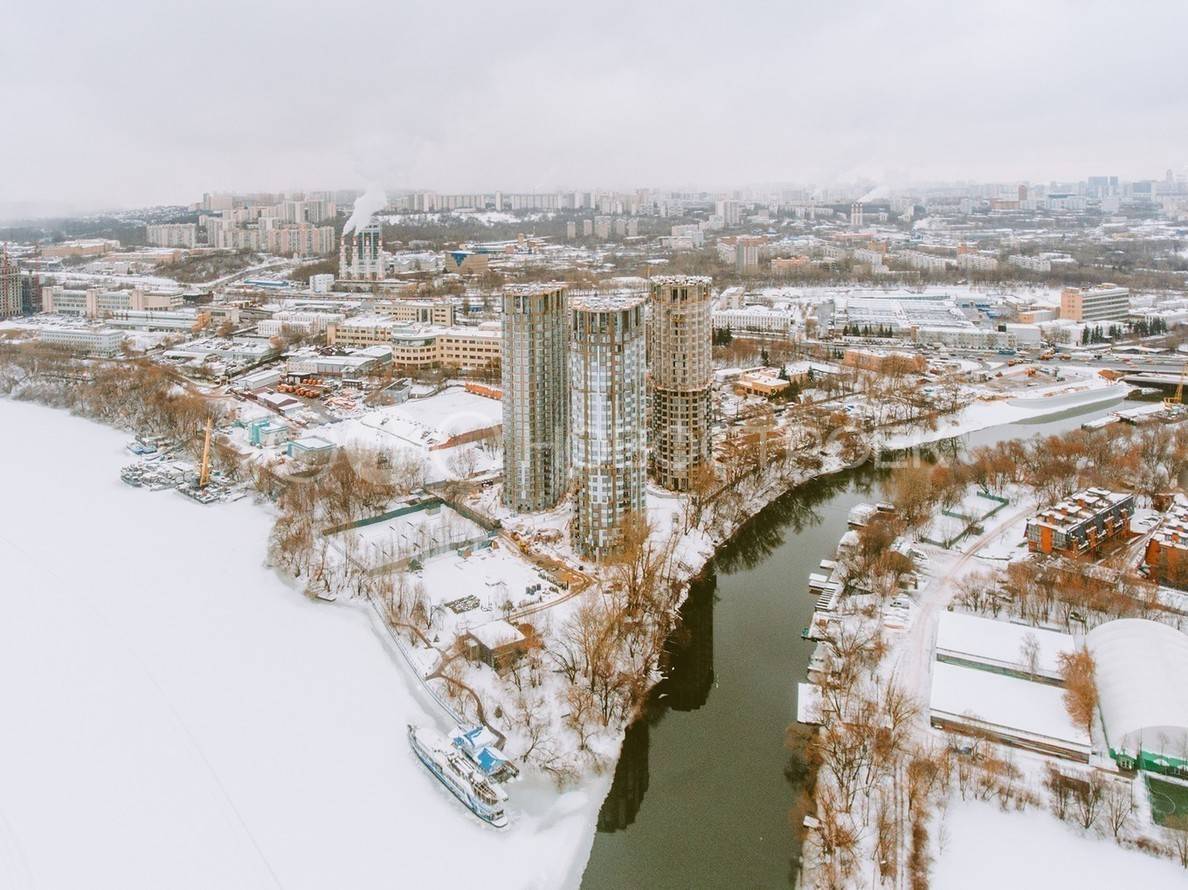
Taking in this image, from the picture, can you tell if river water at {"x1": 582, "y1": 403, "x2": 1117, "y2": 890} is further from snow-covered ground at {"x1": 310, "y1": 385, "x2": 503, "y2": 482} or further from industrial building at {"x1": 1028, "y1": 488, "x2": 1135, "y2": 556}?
snow-covered ground at {"x1": 310, "y1": 385, "x2": 503, "y2": 482}

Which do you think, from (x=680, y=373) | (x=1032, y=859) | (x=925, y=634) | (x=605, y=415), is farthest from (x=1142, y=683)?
(x=680, y=373)

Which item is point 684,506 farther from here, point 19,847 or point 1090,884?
point 19,847

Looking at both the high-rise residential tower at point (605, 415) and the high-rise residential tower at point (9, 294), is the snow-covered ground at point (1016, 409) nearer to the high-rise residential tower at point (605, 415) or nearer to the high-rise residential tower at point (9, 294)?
the high-rise residential tower at point (605, 415)

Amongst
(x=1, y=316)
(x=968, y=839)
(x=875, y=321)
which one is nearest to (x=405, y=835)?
(x=968, y=839)

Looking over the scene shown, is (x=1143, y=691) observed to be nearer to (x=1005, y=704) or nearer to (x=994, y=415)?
(x=1005, y=704)

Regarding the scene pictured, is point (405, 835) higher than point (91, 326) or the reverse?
the reverse

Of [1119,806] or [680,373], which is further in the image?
[680,373]

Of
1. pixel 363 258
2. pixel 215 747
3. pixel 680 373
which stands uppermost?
pixel 363 258

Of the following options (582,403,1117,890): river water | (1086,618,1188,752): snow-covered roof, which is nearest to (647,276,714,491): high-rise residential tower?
(582,403,1117,890): river water
